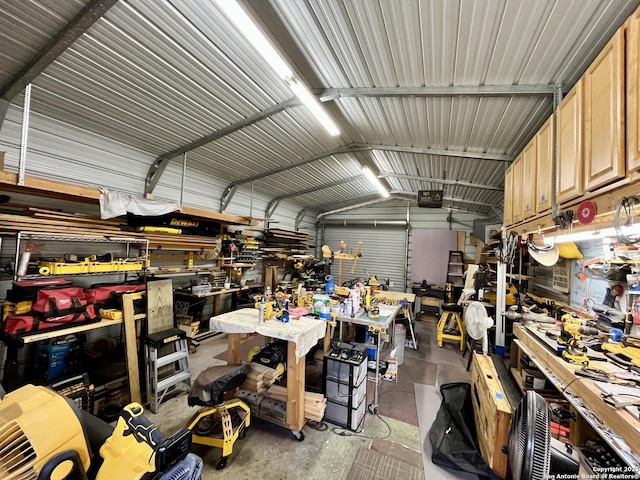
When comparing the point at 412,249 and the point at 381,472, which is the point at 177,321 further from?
the point at 412,249

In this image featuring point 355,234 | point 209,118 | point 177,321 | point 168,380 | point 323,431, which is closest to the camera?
point 323,431

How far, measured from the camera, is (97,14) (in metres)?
1.92

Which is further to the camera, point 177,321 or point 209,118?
point 177,321

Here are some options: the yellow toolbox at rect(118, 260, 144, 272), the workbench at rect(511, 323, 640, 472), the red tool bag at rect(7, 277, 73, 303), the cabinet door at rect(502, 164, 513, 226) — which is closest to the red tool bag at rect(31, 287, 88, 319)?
the red tool bag at rect(7, 277, 73, 303)

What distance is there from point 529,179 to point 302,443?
361 cm

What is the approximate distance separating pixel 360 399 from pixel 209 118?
13.2 ft

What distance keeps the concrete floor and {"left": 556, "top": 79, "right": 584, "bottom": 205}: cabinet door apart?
2.58 m

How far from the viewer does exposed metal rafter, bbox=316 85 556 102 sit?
7.89 feet

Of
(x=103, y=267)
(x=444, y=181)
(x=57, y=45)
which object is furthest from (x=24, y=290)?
(x=444, y=181)

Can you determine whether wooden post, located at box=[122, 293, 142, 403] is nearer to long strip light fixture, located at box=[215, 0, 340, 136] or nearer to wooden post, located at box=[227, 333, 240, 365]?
wooden post, located at box=[227, 333, 240, 365]

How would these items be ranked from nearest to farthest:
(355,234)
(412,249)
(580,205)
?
(580,205)
(412,249)
(355,234)

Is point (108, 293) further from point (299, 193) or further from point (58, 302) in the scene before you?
point (299, 193)

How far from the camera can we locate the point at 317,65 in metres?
2.64

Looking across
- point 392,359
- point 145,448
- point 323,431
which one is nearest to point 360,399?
point 323,431
